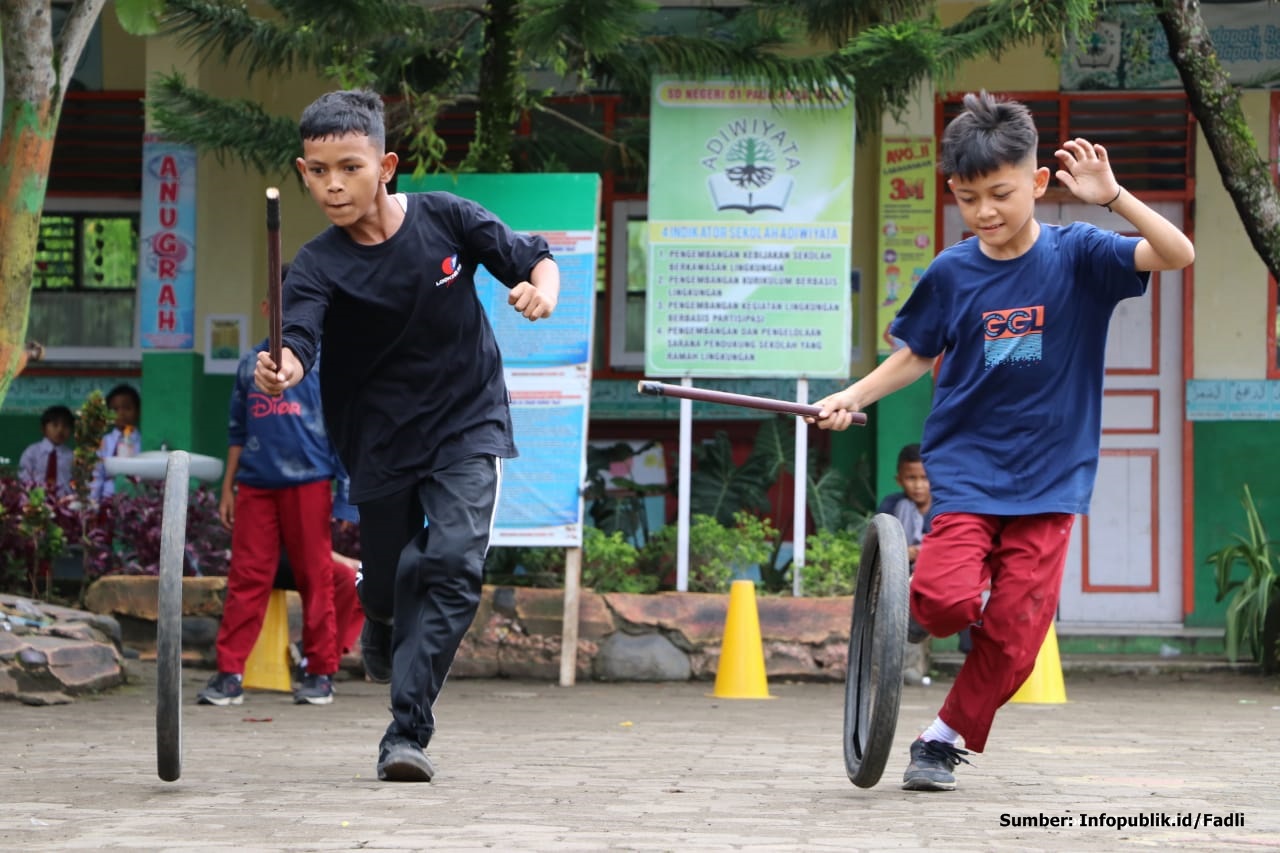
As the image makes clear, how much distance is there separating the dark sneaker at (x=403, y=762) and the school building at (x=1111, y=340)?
651 centimetres

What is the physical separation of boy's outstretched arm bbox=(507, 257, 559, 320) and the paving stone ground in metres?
1.26

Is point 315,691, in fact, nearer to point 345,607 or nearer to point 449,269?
point 345,607

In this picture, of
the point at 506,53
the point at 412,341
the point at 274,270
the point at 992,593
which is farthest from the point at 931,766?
the point at 506,53

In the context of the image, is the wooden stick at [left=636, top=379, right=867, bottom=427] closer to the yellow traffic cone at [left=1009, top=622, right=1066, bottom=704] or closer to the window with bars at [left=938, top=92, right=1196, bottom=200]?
the yellow traffic cone at [left=1009, top=622, right=1066, bottom=704]

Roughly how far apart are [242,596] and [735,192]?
3.58 metres

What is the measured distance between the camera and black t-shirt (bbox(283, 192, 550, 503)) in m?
4.95

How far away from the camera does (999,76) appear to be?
1154 centimetres

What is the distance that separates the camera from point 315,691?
26.8ft

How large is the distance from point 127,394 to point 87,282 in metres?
1.05

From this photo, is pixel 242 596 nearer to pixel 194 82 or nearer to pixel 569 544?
pixel 569 544

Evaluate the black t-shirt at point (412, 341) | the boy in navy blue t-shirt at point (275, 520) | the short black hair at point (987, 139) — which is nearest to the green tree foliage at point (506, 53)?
the boy in navy blue t-shirt at point (275, 520)

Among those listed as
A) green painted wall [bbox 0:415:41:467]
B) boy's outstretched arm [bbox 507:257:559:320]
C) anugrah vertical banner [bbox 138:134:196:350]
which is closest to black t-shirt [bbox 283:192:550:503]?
boy's outstretched arm [bbox 507:257:559:320]

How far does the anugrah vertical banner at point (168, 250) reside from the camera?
457 inches

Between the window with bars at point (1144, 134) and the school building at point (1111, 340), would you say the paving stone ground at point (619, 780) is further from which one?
the window with bars at point (1144, 134)
